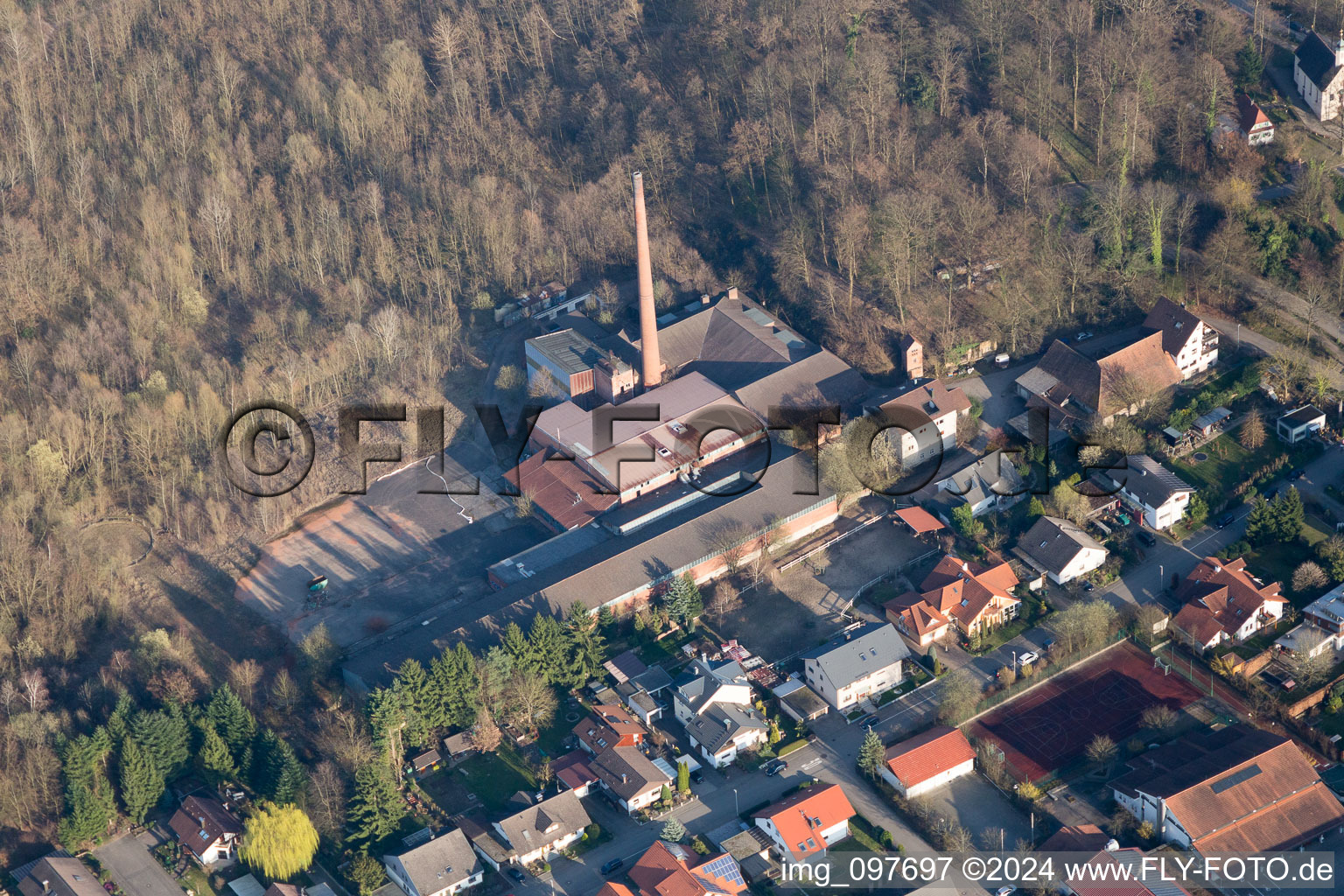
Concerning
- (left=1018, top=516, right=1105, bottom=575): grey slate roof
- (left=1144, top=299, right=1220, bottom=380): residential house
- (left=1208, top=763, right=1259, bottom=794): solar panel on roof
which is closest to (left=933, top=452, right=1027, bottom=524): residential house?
(left=1018, top=516, right=1105, bottom=575): grey slate roof

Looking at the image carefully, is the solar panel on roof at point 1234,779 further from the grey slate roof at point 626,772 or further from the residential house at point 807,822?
the grey slate roof at point 626,772

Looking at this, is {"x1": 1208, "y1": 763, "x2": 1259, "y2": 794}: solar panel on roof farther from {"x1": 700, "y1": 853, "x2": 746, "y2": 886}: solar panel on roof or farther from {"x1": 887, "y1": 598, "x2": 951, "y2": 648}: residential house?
{"x1": 700, "y1": 853, "x2": 746, "y2": 886}: solar panel on roof

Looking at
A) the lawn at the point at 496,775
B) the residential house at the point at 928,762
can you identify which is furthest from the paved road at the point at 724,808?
the lawn at the point at 496,775

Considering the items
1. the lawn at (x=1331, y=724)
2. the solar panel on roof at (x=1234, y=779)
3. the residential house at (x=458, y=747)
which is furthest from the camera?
the residential house at (x=458, y=747)

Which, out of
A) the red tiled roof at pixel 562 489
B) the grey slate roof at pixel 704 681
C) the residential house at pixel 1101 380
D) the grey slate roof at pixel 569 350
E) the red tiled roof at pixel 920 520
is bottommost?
the grey slate roof at pixel 704 681

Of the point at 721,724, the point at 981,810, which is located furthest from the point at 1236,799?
the point at 721,724

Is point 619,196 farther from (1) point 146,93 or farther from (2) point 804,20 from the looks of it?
(1) point 146,93

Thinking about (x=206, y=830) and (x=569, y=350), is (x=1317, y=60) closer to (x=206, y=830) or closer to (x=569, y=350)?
(x=569, y=350)
